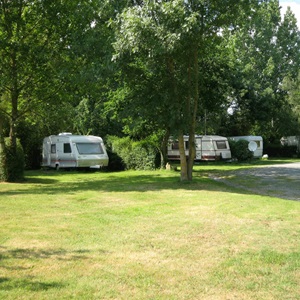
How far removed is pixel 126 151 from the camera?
2236cm

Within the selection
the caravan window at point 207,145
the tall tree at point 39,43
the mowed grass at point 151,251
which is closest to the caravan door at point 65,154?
the tall tree at point 39,43

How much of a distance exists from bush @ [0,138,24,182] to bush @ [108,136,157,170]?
7.52 meters

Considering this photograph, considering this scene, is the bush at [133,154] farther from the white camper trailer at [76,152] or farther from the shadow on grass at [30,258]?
the shadow on grass at [30,258]

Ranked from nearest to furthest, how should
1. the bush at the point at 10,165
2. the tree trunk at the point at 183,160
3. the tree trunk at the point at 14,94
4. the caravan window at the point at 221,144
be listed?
the tree trunk at the point at 183,160
the tree trunk at the point at 14,94
the bush at the point at 10,165
the caravan window at the point at 221,144

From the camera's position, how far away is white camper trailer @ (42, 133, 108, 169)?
2145cm

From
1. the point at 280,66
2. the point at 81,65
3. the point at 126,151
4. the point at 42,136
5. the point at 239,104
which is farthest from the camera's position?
the point at 280,66

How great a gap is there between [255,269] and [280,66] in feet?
139

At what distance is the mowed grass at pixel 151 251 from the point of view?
376cm

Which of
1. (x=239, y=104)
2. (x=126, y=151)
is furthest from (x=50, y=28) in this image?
(x=239, y=104)

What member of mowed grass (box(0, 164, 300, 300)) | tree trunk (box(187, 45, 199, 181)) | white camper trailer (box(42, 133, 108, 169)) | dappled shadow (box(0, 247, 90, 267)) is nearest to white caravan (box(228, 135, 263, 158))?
white camper trailer (box(42, 133, 108, 169))

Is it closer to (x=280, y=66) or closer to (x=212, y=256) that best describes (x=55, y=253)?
(x=212, y=256)

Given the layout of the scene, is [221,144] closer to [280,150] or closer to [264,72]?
[280,150]

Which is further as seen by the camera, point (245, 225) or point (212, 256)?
point (245, 225)

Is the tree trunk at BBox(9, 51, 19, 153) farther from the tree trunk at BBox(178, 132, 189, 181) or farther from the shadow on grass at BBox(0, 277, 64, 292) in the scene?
the shadow on grass at BBox(0, 277, 64, 292)
